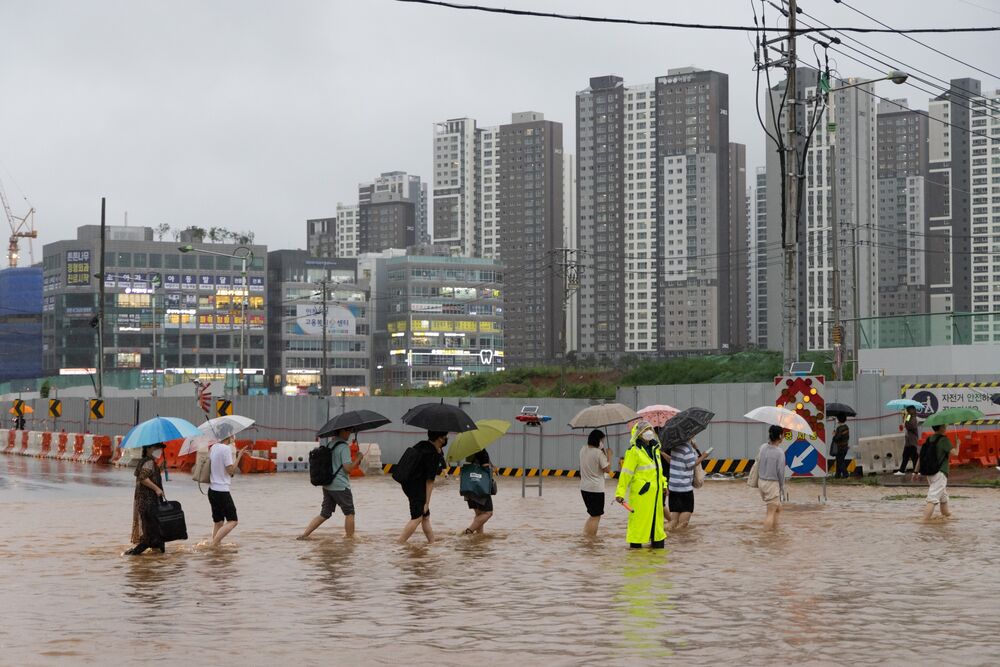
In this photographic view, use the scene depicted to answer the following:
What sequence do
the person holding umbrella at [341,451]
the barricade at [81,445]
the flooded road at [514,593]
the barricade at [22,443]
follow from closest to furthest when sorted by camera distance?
the flooded road at [514,593]
the person holding umbrella at [341,451]
the barricade at [81,445]
the barricade at [22,443]

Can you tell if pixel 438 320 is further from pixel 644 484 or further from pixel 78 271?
pixel 644 484

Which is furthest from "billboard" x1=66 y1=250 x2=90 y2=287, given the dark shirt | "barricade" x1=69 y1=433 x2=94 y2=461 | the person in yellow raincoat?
the person in yellow raincoat

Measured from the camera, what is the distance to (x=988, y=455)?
33.8m

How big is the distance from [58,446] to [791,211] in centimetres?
3244

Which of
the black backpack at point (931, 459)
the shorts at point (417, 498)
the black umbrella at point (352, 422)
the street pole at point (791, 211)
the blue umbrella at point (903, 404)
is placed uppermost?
the street pole at point (791, 211)

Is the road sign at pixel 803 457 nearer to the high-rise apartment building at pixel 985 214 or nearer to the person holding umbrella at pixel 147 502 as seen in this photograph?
the person holding umbrella at pixel 147 502

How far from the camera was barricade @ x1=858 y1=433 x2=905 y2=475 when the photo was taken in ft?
111

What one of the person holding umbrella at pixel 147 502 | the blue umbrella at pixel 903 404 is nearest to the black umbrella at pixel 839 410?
the blue umbrella at pixel 903 404

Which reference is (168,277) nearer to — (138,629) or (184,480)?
(184,480)

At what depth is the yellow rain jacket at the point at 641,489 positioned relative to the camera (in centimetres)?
1680

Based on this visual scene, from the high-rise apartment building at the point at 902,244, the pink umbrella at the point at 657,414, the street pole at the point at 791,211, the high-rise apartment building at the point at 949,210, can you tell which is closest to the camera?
the pink umbrella at the point at 657,414

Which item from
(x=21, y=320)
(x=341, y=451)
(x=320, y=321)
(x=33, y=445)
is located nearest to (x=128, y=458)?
(x=33, y=445)

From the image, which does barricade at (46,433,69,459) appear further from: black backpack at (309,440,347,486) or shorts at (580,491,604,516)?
shorts at (580,491,604,516)

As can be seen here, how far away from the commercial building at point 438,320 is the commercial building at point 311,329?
6057 millimetres
